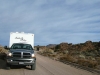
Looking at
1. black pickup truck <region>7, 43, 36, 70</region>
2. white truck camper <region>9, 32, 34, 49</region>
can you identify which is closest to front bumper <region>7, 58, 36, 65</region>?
black pickup truck <region>7, 43, 36, 70</region>

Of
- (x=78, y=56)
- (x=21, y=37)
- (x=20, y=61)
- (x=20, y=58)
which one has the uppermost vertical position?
(x=21, y=37)

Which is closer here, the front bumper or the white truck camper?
the front bumper

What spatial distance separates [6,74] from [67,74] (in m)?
3.99

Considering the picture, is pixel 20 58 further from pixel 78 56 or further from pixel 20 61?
pixel 78 56

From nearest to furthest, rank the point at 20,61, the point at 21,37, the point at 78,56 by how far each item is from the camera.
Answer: the point at 20,61 → the point at 21,37 → the point at 78,56

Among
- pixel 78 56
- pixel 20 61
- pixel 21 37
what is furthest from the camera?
pixel 78 56

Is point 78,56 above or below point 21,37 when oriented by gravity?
below

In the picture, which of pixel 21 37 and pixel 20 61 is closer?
pixel 20 61

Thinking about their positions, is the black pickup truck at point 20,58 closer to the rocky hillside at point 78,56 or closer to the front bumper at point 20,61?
the front bumper at point 20,61

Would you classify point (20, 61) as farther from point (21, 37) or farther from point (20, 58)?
point (21, 37)

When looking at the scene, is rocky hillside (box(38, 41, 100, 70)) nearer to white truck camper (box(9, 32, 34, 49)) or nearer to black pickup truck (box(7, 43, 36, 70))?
white truck camper (box(9, 32, 34, 49))

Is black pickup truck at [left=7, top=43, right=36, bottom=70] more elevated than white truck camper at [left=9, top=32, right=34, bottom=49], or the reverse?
white truck camper at [left=9, top=32, right=34, bottom=49]

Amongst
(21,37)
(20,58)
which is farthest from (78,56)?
(20,58)

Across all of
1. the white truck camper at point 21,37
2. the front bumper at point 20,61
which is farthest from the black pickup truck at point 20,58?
the white truck camper at point 21,37
